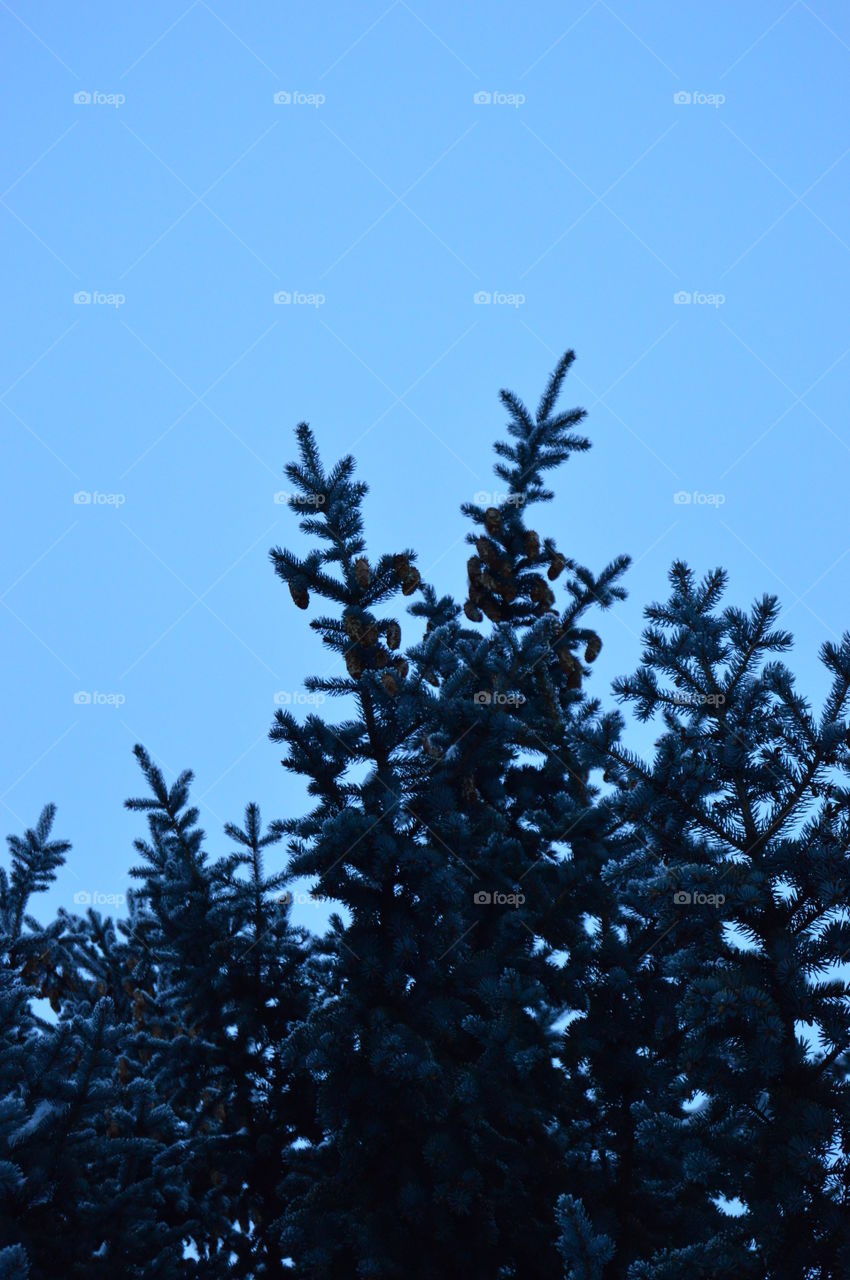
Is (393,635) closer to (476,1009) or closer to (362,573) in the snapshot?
(362,573)

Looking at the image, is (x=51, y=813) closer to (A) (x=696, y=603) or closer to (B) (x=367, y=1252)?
(B) (x=367, y=1252)

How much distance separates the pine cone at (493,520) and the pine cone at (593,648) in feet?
4.34

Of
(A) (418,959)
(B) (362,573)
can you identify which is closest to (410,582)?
(B) (362,573)

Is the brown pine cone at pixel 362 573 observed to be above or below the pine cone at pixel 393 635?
above

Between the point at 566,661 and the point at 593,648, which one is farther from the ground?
the point at 593,648

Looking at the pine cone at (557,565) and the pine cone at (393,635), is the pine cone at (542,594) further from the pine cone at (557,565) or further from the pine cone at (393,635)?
the pine cone at (393,635)

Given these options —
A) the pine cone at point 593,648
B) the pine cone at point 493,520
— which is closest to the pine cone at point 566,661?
the pine cone at point 593,648

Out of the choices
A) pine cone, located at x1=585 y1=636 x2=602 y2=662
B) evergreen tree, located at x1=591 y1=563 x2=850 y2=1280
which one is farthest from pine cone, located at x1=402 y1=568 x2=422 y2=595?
pine cone, located at x1=585 y1=636 x2=602 y2=662

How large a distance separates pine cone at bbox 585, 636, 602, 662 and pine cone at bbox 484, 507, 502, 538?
1.32 meters

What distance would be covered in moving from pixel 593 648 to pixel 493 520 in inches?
58.5

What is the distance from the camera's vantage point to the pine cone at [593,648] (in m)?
10.5

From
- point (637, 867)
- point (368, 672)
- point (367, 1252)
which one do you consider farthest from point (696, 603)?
point (367, 1252)

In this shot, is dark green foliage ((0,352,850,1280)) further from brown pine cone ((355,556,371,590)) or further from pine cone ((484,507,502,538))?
pine cone ((484,507,502,538))

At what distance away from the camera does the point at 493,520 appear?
10.5 meters
